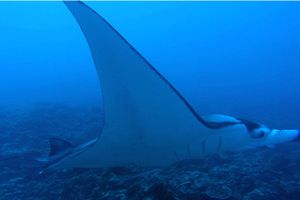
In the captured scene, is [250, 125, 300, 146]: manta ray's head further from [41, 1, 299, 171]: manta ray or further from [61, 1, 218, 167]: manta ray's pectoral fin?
[61, 1, 218, 167]: manta ray's pectoral fin

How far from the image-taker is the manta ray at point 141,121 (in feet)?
8.83

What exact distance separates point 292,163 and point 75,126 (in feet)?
19.3

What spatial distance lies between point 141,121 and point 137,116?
74mm

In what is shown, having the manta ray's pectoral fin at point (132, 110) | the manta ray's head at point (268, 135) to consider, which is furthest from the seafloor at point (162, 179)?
the manta ray's head at point (268, 135)

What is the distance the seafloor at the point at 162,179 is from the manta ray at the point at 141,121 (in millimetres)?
484

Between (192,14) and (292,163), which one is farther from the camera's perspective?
(192,14)

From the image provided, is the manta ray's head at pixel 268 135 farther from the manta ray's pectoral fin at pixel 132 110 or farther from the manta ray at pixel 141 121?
the manta ray's pectoral fin at pixel 132 110

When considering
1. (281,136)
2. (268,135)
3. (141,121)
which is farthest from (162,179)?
(281,136)

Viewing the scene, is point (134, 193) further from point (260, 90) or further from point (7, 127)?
point (260, 90)

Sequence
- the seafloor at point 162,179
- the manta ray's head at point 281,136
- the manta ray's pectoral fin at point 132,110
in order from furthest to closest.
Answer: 1. the seafloor at point 162,179
2. the manta ray's head at point 281,136
3. the manta ray's pectoral fin at point 132,110

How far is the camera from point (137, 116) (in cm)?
311

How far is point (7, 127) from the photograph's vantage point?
838 centimetres

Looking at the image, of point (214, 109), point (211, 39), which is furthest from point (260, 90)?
point (211, 39)

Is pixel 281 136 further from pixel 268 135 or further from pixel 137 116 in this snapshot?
pixel 137 116
